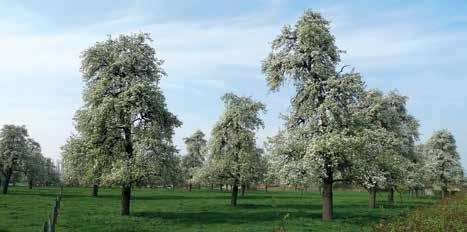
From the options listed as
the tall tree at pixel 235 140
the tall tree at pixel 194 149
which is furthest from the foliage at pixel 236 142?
the tall tree at pixel 194 149

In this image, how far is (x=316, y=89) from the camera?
36.1 m

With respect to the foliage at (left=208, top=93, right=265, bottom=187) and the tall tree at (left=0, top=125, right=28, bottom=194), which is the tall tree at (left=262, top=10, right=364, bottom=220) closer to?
the foliage at (left=208, top=93, right=265, bottom=187)

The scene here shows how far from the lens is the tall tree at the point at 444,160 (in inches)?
3713

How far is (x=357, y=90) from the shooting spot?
35.6 metres

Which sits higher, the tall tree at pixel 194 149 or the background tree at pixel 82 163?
the tall tree at pixel 194 149

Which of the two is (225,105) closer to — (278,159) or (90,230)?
(278,159)

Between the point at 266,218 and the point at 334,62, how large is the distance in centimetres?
1326

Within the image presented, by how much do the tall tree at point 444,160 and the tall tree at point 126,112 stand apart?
232 feet

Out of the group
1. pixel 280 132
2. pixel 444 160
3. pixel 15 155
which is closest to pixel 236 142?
pixel 280 132

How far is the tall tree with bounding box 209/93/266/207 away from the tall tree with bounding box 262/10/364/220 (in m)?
15.8

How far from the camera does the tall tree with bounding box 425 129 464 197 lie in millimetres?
94312

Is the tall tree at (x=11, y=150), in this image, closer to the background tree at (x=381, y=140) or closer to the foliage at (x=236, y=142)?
the foliage at (x=236, y=142)

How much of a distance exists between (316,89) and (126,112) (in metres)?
14.5

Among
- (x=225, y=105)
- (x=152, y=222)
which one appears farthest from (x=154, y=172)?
(x=225, y=105)
